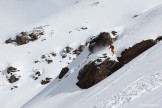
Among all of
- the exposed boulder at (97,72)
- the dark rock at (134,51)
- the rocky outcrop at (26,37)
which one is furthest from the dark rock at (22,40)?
the dark rock at (134,51)

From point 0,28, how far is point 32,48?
36.6 metres

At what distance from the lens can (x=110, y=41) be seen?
45.2 m

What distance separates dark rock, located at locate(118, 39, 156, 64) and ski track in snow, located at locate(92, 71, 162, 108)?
13982mm

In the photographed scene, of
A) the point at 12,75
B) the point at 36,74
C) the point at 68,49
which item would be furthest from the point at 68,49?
the point at 12,75

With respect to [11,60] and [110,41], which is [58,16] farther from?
[110,41]

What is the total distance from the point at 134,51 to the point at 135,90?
16.9 meters

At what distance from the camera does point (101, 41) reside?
4603 centimetres

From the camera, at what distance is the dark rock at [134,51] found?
37344 millimetres

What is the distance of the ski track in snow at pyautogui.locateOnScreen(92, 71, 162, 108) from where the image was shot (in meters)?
20.1

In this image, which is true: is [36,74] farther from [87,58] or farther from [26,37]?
[87,58]

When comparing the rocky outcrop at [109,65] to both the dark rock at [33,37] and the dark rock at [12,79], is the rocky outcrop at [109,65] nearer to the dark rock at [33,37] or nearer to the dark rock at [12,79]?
the dark rock at [12,79]

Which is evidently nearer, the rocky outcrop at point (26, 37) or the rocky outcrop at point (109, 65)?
the rocky outcrop at point (109, 65)

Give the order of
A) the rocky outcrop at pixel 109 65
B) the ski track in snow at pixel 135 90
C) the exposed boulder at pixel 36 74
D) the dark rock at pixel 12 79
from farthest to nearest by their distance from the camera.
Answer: the dark rock at pixel 12 79 → the exposed boulder at pixel 36 74 → the rocky outcrop at pixel 109 65 → the ski track in snow at pixel 135 90

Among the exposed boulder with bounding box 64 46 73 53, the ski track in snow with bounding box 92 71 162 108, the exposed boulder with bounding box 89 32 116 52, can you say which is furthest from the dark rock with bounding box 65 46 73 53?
the ski track in snow with bounding box 92 71 162 108
